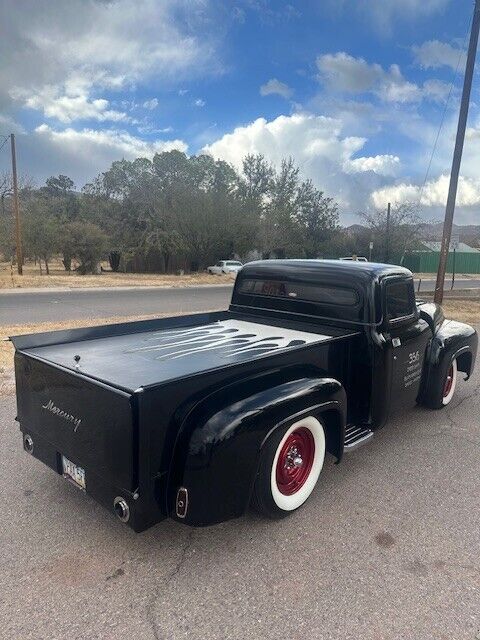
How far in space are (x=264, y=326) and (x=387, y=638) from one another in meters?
2.76

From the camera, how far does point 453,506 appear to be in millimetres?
3225

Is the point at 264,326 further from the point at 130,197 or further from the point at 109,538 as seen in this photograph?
the point at 130,197

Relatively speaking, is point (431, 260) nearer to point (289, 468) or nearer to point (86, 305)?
point (86, 305)

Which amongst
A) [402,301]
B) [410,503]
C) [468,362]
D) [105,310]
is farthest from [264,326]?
[105,310]

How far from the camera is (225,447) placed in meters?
2.49

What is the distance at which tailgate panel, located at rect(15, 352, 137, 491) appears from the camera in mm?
2395

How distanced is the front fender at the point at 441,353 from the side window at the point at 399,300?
630mm

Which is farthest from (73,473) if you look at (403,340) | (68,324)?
(68,324)

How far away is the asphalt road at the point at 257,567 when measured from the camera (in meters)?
2.17

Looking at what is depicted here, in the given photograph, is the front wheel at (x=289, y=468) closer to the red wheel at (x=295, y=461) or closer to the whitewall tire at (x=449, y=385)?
the red wheel at (x=295, y=461)

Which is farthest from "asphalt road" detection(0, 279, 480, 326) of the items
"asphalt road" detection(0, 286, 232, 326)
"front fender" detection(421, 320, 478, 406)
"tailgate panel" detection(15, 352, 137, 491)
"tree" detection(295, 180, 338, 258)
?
"tree" detection(295, 180, 338, 258)

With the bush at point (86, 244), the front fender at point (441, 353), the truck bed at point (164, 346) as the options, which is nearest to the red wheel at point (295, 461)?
the truck bed at point (164, 346)

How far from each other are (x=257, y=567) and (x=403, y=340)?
2.32 metres

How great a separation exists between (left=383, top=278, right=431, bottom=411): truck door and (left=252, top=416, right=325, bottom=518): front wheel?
3.39 feet
